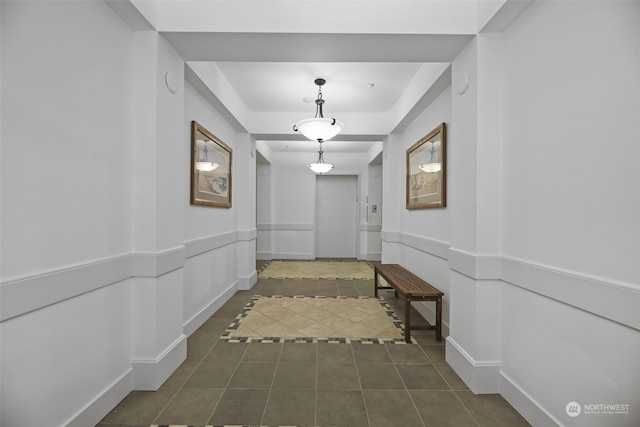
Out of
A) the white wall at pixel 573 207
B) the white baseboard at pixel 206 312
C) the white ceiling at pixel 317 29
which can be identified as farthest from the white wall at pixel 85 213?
the white wall at pixel 573 207

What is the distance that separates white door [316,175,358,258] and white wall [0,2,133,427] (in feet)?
21.0

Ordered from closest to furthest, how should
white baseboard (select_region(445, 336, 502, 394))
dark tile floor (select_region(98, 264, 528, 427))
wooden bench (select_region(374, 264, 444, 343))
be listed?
dark tile floor (select_region(98, 264, 528, 427)), white baseboard (select_region(445, 336, 502, 394)), wooden bench (select_region(374, 264, 444, 343))

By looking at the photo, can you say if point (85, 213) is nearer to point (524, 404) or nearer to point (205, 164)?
point (205, 164)

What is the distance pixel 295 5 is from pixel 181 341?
301cm

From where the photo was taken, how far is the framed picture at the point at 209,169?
10.2ft

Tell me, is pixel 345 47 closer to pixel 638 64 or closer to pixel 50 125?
pixel 638 64

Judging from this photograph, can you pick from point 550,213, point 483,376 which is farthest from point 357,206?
point 550,213

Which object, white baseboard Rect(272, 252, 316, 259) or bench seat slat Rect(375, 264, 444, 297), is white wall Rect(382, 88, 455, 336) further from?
white baseboard Rect(272, 252, 316, 259)

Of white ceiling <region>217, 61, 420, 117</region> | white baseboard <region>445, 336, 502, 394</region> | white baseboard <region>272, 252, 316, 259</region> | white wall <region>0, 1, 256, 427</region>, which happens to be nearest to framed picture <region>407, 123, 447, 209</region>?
white ceiling <region>217, 61, 420, 117</region>

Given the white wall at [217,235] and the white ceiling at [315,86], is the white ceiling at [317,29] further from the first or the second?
the white wall at [217,235]

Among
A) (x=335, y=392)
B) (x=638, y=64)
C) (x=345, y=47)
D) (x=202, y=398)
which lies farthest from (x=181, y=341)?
(x=638, y=64)

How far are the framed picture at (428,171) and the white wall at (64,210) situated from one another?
3.00 m

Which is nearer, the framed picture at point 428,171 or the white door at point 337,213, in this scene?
the framed picture at point 428,171

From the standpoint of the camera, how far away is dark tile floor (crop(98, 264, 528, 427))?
1844 mm
